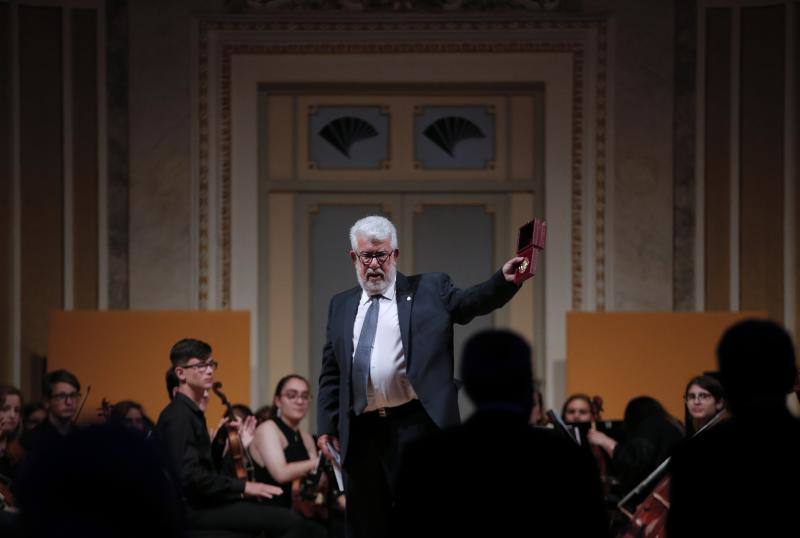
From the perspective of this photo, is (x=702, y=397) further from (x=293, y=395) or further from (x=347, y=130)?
(x=347, y=130)

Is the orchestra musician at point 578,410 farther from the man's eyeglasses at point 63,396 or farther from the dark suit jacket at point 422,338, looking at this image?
the dark suit jacket at point 422,338

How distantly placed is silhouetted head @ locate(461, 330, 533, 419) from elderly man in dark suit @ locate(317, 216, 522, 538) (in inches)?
60.7

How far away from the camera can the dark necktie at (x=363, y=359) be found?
13.5 feet

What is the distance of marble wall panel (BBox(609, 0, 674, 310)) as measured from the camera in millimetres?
8492

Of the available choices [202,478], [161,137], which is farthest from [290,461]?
[161,137]

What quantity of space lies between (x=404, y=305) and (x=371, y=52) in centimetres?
464

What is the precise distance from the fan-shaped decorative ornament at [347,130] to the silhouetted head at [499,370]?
20.8 feet

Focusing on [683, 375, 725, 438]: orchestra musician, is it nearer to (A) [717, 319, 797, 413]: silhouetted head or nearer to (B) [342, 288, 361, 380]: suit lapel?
(B) [342, 288, 361, 380]: suit lapel

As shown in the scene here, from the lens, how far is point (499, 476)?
2.32m

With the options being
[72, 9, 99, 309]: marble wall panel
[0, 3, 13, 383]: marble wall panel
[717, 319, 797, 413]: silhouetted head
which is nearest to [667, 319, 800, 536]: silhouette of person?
[717, 319, 797, 413]: silhouetted head

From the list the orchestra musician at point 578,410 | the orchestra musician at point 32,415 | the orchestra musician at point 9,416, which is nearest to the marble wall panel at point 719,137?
the orchestra musician at point 578,410

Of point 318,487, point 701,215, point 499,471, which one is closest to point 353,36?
point 701,215

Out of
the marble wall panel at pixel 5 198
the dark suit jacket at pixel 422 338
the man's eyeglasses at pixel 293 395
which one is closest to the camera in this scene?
the dark suit jacket at pixel 422 338

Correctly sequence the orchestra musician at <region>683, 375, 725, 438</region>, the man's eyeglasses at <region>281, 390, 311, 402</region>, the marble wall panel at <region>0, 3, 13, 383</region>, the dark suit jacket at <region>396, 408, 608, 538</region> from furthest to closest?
the marble wall panel at <region>0, 3, 13, 383</region> < the man's eyeglasses at <region>281, 390, 311, 402</region> < the orchestra musician at <region>683, 375, 725, 438</region> < the dark suit jacket at <region>396, 408, 608, 538</region>
